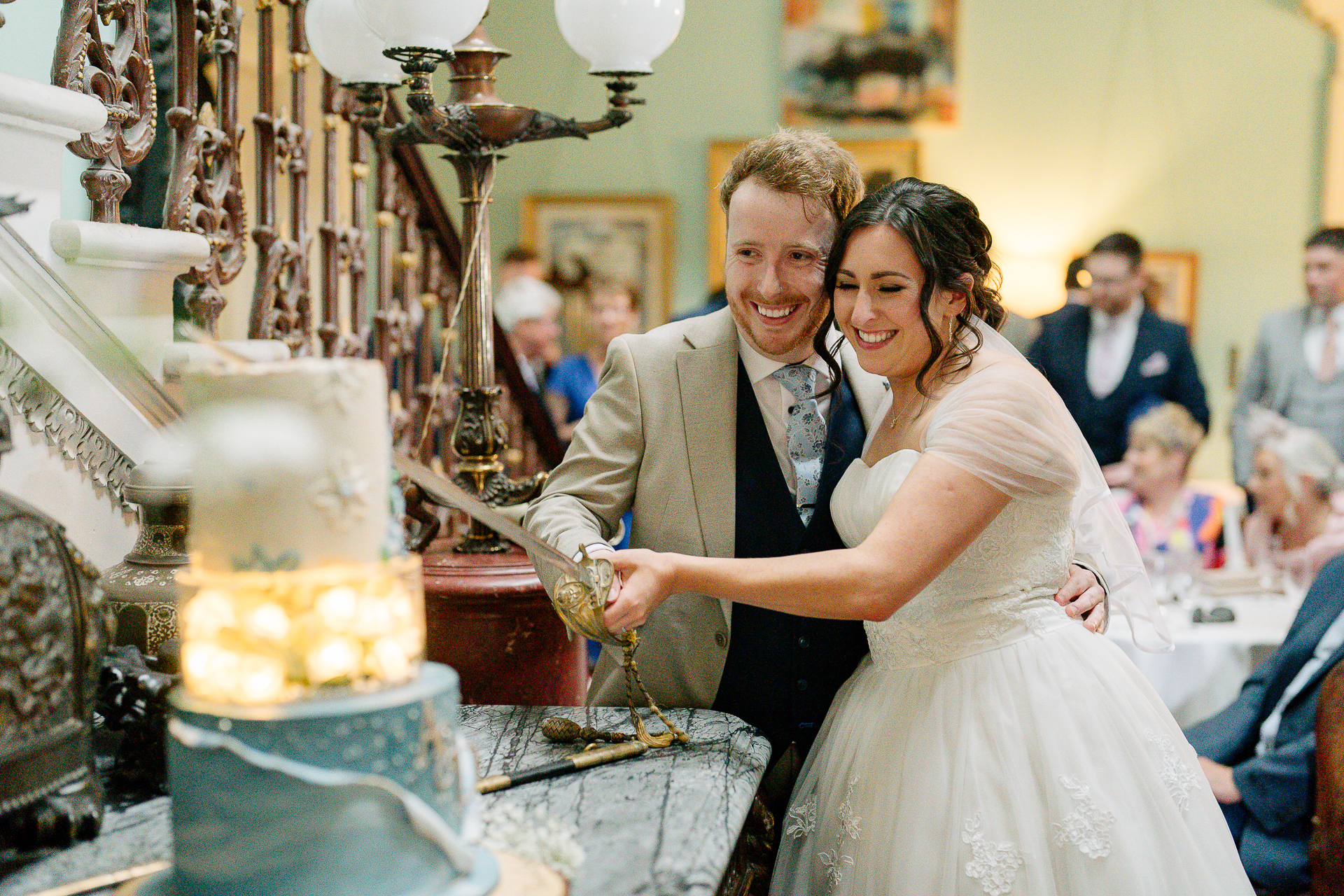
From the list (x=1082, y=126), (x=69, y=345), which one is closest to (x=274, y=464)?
(x=69, y=345)

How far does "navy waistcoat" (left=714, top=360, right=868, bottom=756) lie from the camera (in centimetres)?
200

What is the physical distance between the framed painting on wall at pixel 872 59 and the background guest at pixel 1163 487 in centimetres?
369

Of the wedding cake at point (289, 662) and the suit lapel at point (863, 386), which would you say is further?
the suit lapel at point (863, 386)

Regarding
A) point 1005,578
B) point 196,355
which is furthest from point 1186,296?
point 196,355

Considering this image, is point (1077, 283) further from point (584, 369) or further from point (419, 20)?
point (419, 20)

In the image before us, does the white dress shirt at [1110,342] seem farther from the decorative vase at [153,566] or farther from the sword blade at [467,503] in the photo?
the decorative vase at [153,566]

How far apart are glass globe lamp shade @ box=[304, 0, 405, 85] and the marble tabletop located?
56.8 inches

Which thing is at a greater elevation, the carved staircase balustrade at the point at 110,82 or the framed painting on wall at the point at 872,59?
the framed painting on wall at the point at 872,59

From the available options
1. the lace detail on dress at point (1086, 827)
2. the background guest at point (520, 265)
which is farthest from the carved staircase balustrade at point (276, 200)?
the background guest at point (520, 265)

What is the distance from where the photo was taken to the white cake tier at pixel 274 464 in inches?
38.2

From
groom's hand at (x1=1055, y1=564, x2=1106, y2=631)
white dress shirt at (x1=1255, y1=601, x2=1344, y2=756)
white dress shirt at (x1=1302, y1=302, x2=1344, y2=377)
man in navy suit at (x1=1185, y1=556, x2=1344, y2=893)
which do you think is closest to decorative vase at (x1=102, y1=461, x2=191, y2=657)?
groom's hand at (x1=1055, y1=564, x2=1106, y2=631)

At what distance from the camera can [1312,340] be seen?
5.31m

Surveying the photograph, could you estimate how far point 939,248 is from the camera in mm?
Result: 1782

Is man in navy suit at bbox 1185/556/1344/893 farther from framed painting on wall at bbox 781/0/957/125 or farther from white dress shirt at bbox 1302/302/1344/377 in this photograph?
framed painting on wall at bbox 781/0/957/125
